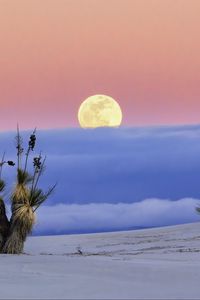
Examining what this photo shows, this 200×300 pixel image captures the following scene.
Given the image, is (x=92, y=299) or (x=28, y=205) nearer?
(x=92, y=299)

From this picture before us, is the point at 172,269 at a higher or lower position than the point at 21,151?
lower

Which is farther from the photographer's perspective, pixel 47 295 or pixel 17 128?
pixel 17 128

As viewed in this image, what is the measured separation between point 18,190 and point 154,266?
4.16 metres

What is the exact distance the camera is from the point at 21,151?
1474cm

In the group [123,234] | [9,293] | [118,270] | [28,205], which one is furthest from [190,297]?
[123,234]

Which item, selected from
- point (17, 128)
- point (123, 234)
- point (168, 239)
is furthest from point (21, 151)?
point (123, 234)

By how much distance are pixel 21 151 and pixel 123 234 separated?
13.2 meters

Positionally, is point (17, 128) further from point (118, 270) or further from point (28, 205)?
point (118, 270)

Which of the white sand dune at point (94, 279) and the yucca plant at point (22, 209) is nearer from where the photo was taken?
the white sand dune at point (94, 279)

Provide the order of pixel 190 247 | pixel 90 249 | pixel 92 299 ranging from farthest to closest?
pixel 90 249 < pixel 190 247 < pixel 92 299

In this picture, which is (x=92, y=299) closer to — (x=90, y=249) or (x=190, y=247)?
(x=190, y=247)

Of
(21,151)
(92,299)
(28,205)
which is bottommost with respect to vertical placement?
(92,299)

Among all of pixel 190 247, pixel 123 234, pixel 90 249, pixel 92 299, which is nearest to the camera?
pixel 92 299

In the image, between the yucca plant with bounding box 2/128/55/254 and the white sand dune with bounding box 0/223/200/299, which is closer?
the white sand dune with bounding box 0/223/200/299
